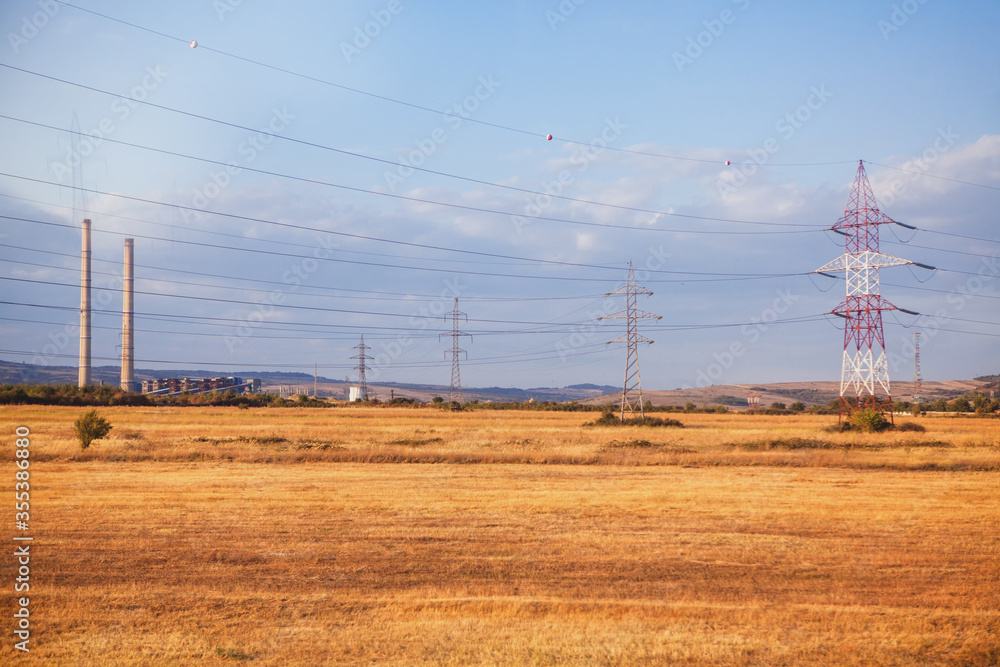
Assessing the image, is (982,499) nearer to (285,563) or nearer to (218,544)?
(285,563)

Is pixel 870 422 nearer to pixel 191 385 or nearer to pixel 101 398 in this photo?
pixel 101 398

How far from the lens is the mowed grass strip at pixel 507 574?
358 inches

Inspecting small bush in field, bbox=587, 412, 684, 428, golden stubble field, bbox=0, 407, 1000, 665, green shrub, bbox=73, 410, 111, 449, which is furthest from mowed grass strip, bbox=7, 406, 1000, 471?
small bush in field, bbox=587, 412, 684, 428

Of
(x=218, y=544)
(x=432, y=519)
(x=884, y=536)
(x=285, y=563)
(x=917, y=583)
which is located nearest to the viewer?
(x=917, y=583)

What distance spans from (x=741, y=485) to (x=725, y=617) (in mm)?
13759

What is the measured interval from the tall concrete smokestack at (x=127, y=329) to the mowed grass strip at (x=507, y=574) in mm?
86929

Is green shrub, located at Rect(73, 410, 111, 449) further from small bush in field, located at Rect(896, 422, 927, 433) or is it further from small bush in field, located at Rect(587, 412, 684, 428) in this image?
small bush in field, located at Rect(896, 422, 927, 433)

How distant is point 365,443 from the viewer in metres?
35.5

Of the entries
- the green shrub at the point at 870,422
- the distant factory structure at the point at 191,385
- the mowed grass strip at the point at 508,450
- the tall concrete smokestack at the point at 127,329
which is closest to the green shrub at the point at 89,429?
the mowed grass strip at the point at 508,450

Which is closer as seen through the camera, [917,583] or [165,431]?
Answer: [917,583]

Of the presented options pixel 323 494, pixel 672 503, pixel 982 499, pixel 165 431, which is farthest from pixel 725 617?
pixel 165 431

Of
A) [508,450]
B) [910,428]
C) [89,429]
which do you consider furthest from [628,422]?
[89,429]

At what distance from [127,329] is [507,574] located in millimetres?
102436

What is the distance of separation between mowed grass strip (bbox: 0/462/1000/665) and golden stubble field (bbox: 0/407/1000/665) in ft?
0.19
